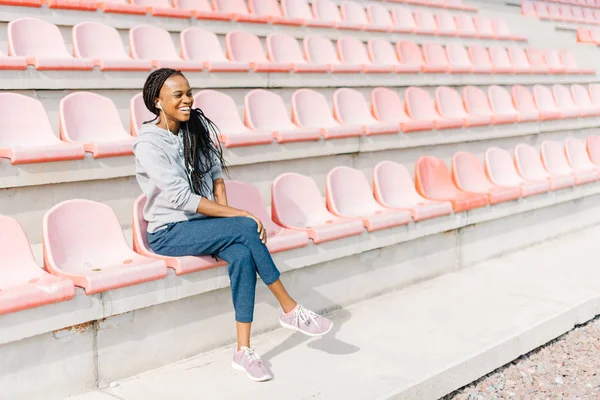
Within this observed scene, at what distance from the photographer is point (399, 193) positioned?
3893mm

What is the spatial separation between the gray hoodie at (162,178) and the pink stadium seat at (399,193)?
1.34 meters

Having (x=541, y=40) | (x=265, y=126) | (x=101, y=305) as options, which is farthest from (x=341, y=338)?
(x=541, y=40)

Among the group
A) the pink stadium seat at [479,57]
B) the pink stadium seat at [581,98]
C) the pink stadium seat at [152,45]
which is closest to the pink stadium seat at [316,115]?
the pink stadium seat at [152,45]

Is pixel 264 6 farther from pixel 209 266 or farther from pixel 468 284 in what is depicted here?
pixel 209 266

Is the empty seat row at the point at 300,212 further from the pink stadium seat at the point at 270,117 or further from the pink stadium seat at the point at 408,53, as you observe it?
the pink stadium seat at the point at 408,53

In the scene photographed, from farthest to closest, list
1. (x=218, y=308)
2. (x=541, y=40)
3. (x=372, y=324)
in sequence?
(x=541, y=40) → (x=372, y=324) → (x=218, y=308)

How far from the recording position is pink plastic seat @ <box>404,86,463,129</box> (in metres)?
4.83

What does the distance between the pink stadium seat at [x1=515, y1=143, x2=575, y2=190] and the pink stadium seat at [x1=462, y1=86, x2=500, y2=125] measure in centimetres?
35

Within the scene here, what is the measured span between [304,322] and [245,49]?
2.51 metres

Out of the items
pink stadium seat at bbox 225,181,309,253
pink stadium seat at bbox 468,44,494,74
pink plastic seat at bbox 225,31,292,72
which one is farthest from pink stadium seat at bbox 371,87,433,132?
pink stadium seat at bbox 225,181,309,253

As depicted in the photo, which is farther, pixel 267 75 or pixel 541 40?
pixel 541 40

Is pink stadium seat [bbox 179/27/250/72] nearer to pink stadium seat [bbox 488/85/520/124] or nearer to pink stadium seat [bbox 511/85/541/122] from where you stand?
pink stadium seat [bbox 488/85/520/124]

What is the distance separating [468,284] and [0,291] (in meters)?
2.21

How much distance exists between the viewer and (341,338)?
284 centimetres
